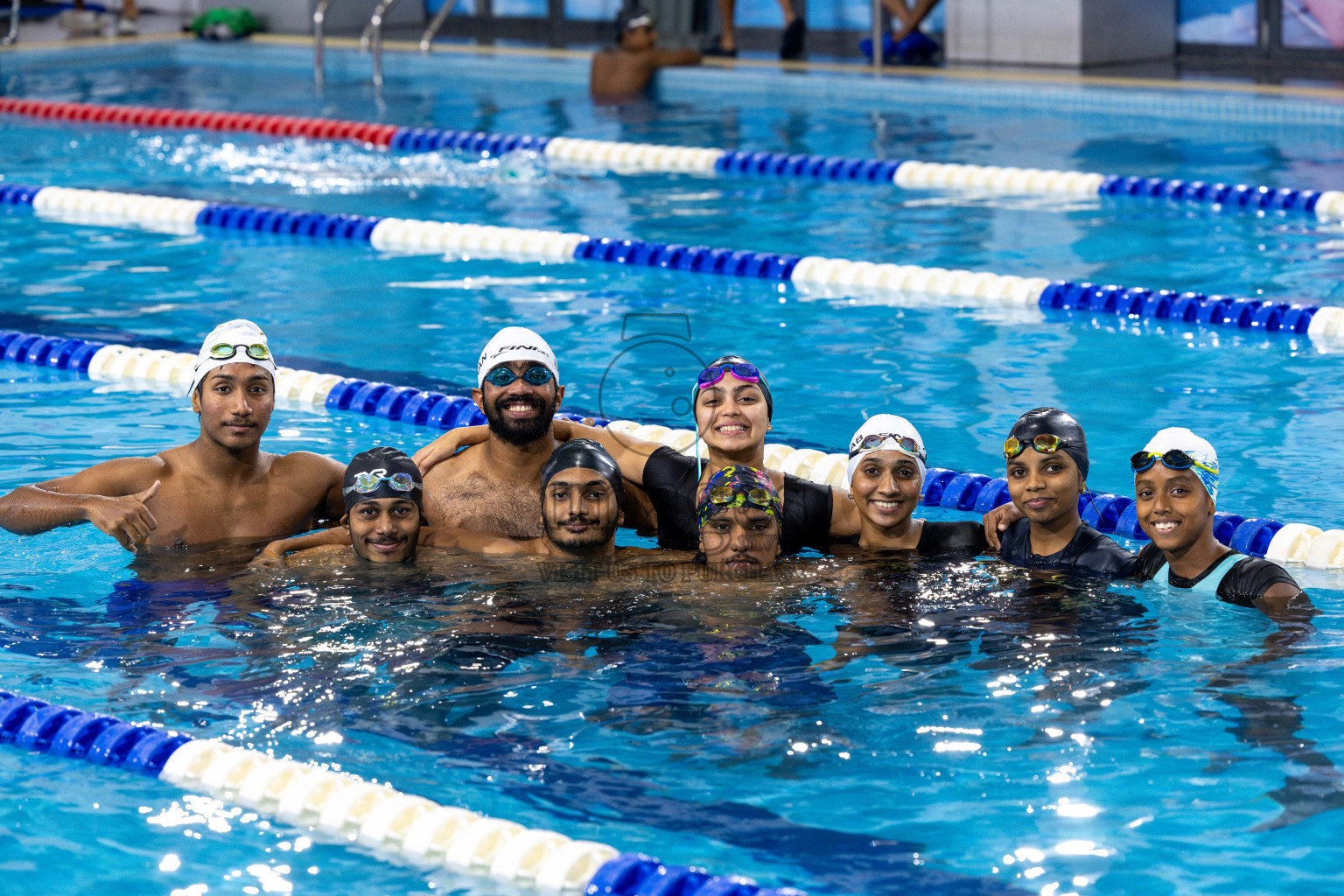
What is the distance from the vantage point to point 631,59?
13.2 metres

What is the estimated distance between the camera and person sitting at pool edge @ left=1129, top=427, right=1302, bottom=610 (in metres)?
4.06

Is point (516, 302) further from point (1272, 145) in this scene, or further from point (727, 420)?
point (1272, 145)

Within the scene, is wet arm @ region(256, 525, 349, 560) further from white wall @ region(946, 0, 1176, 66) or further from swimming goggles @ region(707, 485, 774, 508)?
white wall @ region(946, 0, 1176, 66)

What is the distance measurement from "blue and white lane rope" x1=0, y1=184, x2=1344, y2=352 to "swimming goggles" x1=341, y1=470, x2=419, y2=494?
3702mm

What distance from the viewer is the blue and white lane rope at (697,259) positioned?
A: 7039 millimetres

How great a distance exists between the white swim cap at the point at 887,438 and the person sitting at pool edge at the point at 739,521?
285 millimetres

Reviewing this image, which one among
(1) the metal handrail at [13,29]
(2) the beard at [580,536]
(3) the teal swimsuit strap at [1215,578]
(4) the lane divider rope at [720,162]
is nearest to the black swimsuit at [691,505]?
(2) the beard at [580,536]

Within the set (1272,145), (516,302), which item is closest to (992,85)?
(1272,145)

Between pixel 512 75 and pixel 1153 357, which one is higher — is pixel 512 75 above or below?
above

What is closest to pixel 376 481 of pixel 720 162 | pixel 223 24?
pixel 720 162

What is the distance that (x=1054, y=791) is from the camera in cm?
339

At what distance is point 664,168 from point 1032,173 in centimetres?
239

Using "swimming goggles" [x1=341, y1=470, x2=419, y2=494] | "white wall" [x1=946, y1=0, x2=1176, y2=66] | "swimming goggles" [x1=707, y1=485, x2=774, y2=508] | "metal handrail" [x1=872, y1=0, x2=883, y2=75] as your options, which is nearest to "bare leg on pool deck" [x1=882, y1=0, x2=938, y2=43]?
"metal handrail" [x1=872, y1=0, x2=883, y2=75]

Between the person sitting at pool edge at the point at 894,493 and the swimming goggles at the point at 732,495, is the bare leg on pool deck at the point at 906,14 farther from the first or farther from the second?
the swimming goggles at the point at 732,495
